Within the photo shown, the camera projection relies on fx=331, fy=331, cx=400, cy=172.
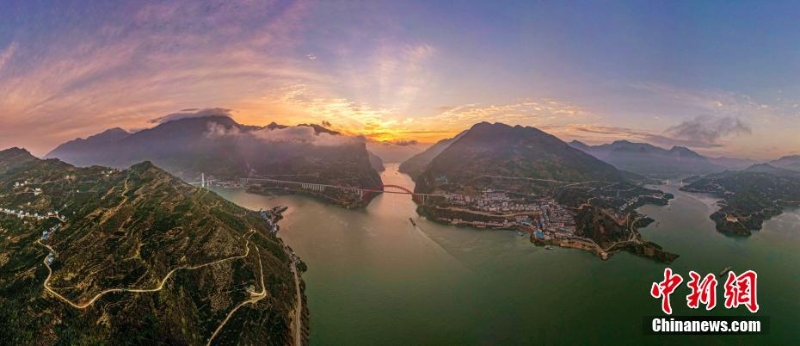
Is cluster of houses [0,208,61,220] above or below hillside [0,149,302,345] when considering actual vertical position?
above

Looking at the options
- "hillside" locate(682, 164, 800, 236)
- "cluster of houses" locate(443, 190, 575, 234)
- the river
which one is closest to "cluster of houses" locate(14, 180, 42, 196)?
the river

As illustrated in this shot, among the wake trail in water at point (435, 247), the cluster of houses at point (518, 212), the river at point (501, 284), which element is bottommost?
the river at point (501, 284)

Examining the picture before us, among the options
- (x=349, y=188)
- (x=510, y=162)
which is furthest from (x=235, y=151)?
(x=510, y=162)

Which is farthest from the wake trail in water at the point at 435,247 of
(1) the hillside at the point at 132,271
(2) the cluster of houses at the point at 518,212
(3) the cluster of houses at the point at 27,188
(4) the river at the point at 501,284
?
(3) the cluster of houses at the point at 27,188

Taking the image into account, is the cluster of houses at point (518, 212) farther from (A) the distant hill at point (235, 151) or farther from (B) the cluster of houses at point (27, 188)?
(B) the cluster of houses at point (27, 188)

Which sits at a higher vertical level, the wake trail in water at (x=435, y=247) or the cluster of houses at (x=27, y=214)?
the cluster of houses at (x=27, y=214)

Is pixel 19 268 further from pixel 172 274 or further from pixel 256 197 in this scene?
pixel 256 197

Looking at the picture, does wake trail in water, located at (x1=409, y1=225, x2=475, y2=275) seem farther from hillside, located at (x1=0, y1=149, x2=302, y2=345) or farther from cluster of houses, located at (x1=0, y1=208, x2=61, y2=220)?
cluster of houses, located at (x1=0, y1=208, x2=61, y2=220)
